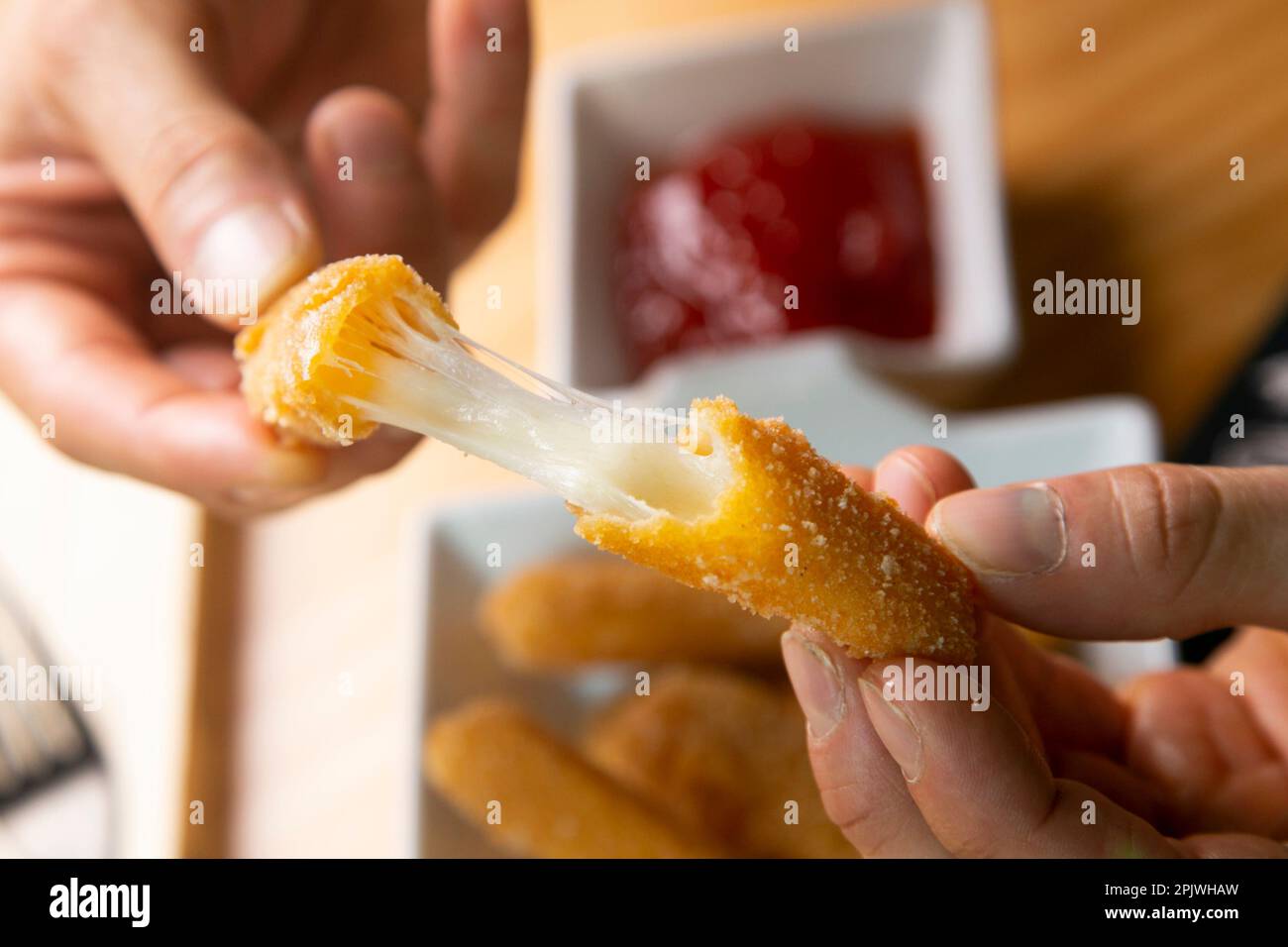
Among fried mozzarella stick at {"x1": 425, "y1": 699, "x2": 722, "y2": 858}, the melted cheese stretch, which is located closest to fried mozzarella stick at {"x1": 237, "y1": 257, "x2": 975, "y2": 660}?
the melted cheese stretch

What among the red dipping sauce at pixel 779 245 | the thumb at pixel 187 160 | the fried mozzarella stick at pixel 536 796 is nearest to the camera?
the thumb at pixel 187 160

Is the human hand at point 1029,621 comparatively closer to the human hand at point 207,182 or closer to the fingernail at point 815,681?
the fingernail at point 815,681

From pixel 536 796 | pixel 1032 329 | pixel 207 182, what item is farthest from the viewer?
pixel 1032 329

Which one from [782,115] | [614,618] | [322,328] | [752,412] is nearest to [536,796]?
[614,618]

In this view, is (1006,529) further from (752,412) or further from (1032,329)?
(1032,329)

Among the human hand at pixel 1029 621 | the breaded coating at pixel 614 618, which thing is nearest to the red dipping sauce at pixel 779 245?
the breaded coating at pixel 614 618
